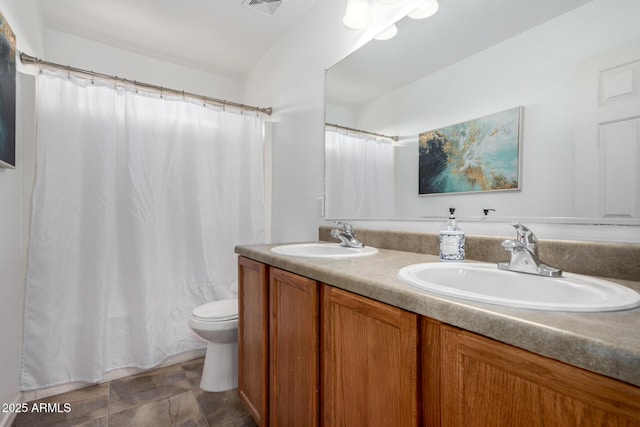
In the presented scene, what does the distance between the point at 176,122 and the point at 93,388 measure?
1.82 metres

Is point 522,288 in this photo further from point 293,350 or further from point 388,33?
point 388,33

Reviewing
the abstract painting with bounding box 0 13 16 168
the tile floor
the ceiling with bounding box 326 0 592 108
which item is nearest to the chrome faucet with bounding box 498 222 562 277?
the ceiling with bounding box 326 0 592 108

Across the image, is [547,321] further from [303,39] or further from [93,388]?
[93,388]

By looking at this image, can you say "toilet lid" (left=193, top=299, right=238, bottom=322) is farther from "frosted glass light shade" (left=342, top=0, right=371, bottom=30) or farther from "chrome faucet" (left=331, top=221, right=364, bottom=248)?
"frosted glass light shade" (left=342, top=0, right=371, bottom=30)

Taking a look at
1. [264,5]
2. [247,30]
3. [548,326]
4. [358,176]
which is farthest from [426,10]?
[247,30]

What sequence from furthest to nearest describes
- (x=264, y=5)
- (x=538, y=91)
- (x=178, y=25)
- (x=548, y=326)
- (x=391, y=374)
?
(x=178, y=25)
(x=264, y=5)
(x=538, y=91)
(x=391, y=374)
(x=548, y=326)

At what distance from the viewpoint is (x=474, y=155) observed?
1145 millimetres

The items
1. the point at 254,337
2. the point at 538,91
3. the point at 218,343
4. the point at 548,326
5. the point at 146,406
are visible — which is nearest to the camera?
the point at 548,326

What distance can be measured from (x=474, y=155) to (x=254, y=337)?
4.09 ft

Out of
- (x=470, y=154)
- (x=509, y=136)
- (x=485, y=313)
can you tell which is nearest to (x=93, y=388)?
(x=485, y=313)

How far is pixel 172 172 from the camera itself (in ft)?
7.06

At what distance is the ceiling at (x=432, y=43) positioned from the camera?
3.26 ft

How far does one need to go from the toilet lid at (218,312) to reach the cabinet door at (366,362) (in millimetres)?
1006

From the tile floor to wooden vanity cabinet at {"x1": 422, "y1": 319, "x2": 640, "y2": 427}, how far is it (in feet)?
4.41
